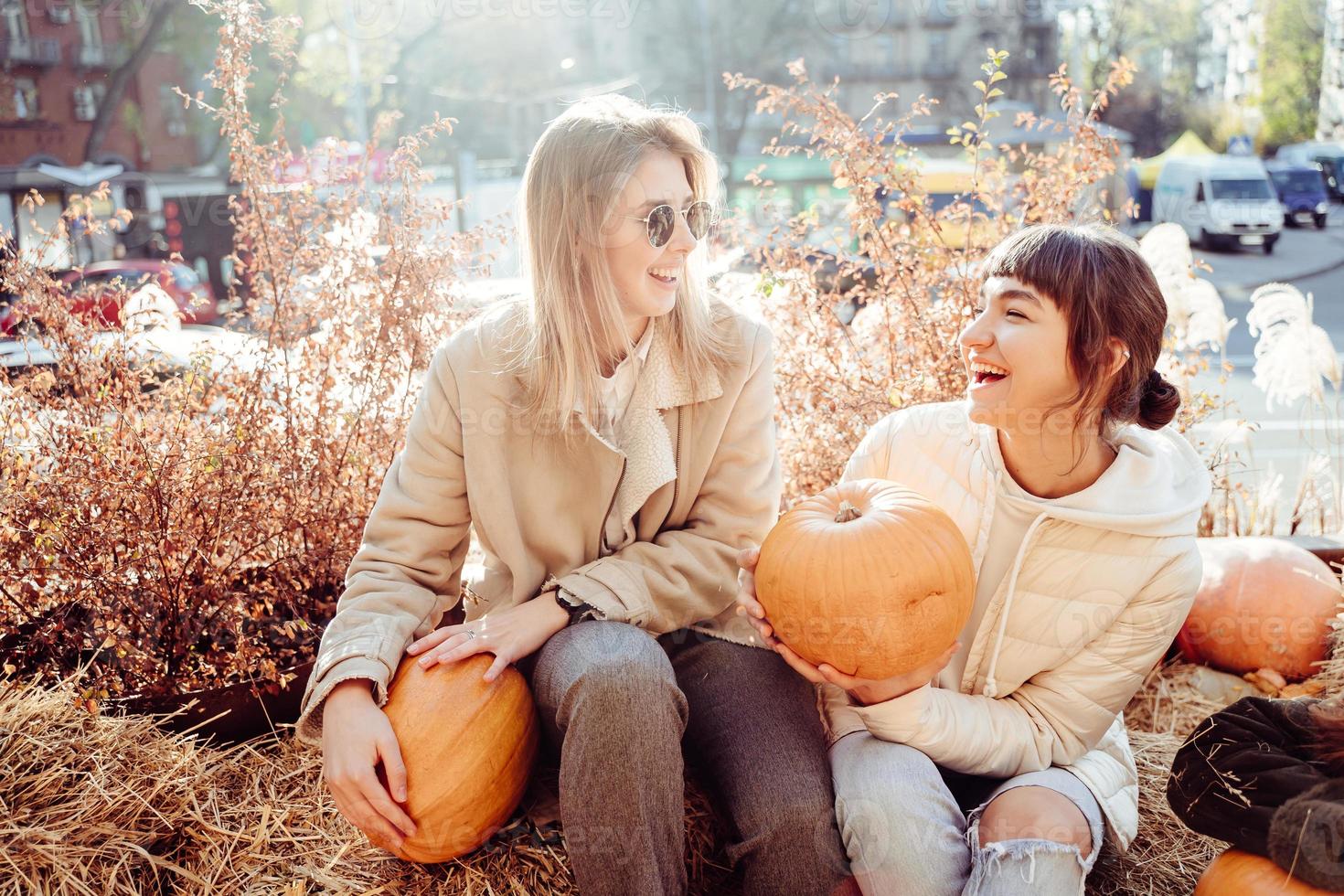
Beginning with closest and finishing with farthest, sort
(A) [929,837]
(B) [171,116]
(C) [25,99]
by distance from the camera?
(A) [929,837] < (C) [25,99] < (B) [171,116]

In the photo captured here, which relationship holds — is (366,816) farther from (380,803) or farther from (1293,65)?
(1293,65)

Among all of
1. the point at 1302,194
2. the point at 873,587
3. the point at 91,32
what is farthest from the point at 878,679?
the point at 1302,194

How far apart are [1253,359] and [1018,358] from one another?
10.4 m

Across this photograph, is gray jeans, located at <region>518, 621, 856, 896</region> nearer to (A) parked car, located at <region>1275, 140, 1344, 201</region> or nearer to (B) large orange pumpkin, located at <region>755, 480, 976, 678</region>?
(B) large orange pumpkin, located at <region>755, 480, 976, 678</region>

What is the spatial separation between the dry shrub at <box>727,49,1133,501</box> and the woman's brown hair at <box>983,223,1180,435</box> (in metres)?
1.23

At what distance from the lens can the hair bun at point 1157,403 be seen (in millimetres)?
2041

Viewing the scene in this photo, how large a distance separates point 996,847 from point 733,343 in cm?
113

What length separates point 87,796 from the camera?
6.75 ft

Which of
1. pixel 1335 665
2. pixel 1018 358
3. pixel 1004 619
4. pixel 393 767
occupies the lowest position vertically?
pixel 1335 665

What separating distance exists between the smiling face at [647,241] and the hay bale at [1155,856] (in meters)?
1.45

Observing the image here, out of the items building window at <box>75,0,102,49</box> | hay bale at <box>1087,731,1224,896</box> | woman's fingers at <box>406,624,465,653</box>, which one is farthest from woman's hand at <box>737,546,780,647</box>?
building window at <box>75,0,102,49</box>

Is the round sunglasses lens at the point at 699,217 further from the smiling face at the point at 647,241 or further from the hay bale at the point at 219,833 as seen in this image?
the hay bale at the point at 219,833

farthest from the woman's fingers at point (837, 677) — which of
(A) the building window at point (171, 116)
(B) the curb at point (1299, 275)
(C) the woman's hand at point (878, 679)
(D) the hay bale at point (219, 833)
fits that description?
(A) the building window at point (171, 116)

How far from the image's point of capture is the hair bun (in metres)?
2.04
